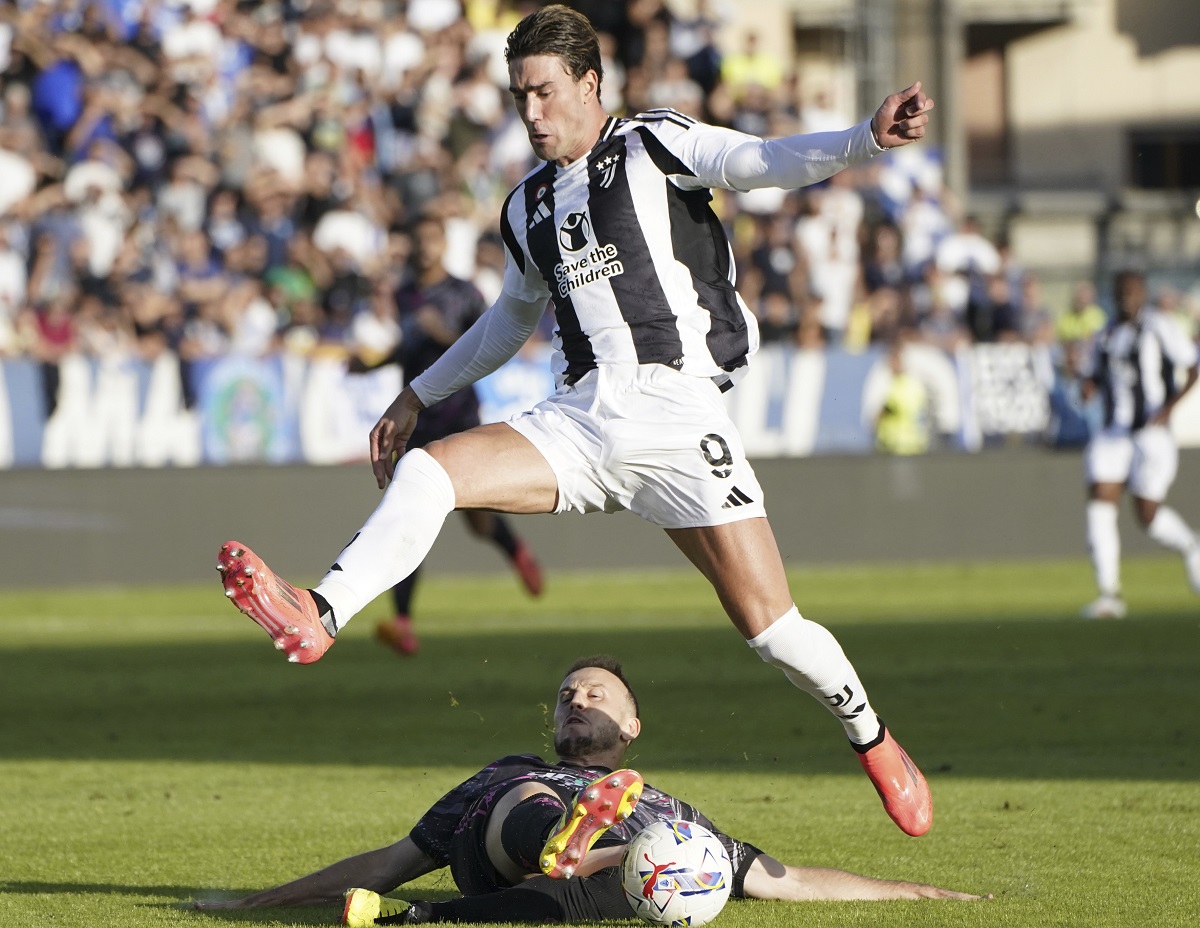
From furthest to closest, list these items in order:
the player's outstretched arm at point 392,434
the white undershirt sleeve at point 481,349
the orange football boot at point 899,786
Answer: the white undershirt sleeve at point 481,349
the player's outstretched arm at point 392,434
the orange football boot at point 899,786

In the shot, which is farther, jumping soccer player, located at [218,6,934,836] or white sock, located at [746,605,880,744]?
white sock, located at [746,605,880,744]

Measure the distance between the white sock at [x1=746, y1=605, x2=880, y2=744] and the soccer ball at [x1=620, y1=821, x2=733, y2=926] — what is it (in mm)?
728

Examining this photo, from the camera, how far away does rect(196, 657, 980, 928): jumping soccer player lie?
200 inches

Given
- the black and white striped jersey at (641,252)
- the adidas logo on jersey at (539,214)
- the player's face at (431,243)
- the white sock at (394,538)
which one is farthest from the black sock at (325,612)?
the player's face at (431,243)

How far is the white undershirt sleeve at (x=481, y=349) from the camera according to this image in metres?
6.17

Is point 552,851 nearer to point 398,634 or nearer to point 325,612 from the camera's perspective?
point 325,612

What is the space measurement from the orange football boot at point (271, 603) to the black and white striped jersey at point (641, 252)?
1273mm

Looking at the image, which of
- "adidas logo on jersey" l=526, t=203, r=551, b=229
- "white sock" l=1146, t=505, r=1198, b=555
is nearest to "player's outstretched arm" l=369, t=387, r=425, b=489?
"adidas logo on jersey" l=526, t=203, r=551, b=229

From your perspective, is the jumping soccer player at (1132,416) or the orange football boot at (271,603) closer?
the orange football boot at (271,603)

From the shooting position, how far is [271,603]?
4.82 m

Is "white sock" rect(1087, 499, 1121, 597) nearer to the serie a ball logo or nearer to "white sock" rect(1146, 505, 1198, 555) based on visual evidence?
"white sock" rect(1146, 505, 1198, 555)

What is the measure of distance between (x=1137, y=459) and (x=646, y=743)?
7185 mm

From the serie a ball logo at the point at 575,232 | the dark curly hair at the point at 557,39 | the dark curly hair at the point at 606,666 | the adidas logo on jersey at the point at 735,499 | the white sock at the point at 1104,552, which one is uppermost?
the dark curly hair at the point at 557,39

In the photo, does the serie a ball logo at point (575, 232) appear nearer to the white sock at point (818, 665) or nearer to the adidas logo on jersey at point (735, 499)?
the adidas logo on jersey at point (735, 499)
